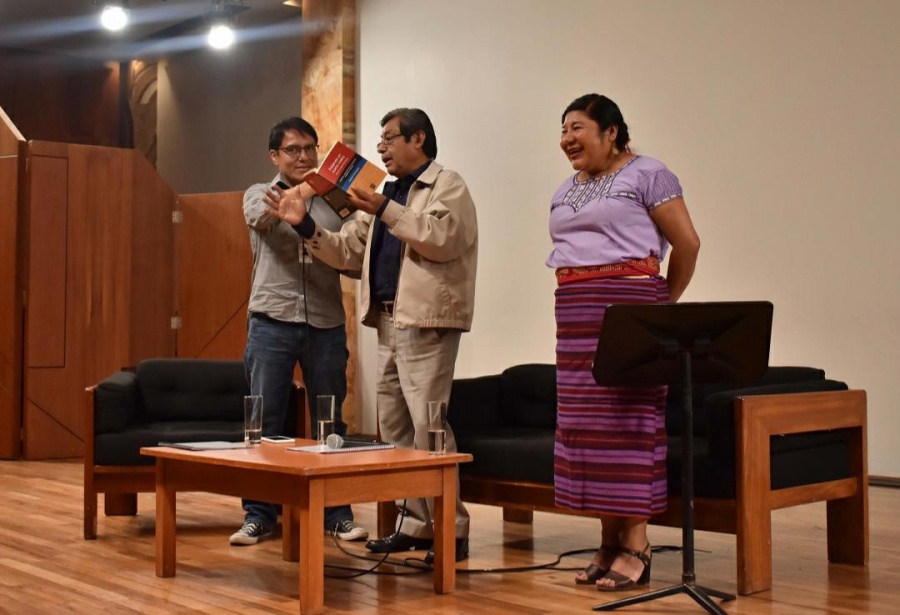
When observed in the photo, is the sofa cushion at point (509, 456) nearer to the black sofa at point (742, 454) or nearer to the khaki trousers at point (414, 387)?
the black sofa at point (742, 454)

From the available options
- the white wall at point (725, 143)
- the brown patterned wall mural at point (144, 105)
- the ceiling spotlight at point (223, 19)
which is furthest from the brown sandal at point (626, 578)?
the brown patterned wall mural at point (144, 105)

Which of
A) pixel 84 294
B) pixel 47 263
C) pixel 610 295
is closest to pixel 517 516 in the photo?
pixel 610 295

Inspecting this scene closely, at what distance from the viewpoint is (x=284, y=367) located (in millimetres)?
4477

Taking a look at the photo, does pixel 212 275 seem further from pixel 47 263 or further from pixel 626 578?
pixel 626 578

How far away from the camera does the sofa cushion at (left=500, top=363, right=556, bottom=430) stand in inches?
183

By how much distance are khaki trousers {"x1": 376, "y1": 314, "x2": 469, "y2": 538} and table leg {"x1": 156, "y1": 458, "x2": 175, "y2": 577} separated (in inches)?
30.8

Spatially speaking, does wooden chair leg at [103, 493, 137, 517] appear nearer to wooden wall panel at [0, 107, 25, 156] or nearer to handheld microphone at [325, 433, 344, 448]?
handheld microphone at [325, 433, 344, 448]

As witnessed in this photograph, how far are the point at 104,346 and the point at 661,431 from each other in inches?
213

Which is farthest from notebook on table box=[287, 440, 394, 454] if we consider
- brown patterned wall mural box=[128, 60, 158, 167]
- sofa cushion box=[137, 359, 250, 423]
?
brown patterned wall mural box=[128, 60, 158, 167]

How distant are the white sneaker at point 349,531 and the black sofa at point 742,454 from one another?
44cm

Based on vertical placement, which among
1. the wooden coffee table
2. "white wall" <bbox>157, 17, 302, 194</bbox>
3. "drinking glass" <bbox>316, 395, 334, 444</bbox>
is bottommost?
the wooden coffee table

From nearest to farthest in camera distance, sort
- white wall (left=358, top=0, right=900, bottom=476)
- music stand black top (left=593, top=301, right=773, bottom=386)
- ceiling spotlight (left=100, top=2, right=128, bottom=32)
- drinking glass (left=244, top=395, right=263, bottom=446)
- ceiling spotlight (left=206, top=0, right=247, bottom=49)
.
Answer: music stand black top (left=593, top=301, right=773, bottom=386) < drinking glass (left=244, top=395, right=263, bottom=446) < white wall (left=358, top=0, right=900, bottom=476) < ceiling spotlight (left=100, top=2, right=128, bottom=32) < ceiling spotlight (left=206, top=0, right=247, bottom=49)

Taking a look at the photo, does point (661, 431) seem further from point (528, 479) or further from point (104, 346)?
point (104, 346)

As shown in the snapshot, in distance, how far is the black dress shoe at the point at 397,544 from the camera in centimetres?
407
